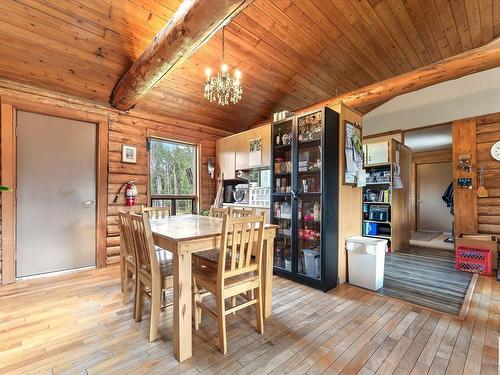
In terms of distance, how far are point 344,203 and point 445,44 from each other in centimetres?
325

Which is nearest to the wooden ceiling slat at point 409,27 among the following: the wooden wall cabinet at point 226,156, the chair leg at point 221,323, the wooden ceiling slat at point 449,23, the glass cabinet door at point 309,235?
the wooden ceiling slat at point 449,23

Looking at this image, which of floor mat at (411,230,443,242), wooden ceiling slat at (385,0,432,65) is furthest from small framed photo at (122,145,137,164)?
floor mat at (411,230,443,242)

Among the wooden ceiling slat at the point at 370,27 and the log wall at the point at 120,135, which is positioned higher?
the wooden ceiling slat at the point at 370,27

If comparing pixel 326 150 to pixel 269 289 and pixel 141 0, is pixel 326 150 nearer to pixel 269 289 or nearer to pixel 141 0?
pixel 269 289

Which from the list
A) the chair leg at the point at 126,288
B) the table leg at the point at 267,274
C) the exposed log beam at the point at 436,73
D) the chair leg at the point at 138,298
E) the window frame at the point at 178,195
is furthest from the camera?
the window frame at the point at 178,195

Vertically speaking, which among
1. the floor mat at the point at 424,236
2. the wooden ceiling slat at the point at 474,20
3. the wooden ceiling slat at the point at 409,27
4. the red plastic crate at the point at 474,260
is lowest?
the floor mat at the point at 424,236

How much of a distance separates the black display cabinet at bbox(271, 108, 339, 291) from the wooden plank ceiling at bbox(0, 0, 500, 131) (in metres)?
1.10

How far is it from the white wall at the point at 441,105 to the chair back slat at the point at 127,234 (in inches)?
224

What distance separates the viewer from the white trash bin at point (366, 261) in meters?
2.78

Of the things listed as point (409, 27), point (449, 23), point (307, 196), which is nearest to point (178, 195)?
point (307, 196)

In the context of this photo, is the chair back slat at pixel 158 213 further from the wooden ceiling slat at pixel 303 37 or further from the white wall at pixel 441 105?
the white wall at pixel 441 105

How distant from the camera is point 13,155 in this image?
296 cm

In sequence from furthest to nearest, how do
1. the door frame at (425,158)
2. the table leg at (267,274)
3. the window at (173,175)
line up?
the door frame at (425,158), the window at (173,175), the table leg at (267,274)

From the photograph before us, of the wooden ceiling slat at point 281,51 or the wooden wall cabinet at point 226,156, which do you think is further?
the wooden wall cabinet at point 226,156
